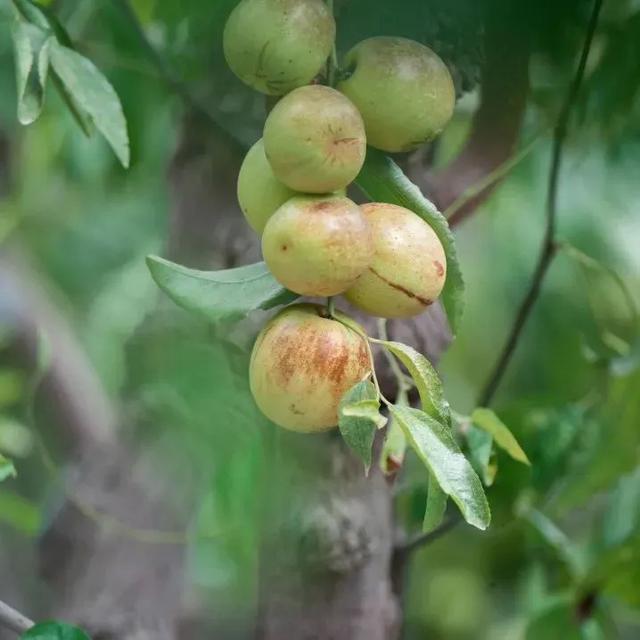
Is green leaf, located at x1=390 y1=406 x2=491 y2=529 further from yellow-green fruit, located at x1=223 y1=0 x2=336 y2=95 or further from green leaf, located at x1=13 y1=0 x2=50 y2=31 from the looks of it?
green leaf, located at x1=13 y1=0 x2=50 y2=31

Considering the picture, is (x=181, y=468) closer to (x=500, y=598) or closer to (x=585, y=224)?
(x=585, y=224)

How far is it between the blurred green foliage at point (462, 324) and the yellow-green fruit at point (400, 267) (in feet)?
0.33

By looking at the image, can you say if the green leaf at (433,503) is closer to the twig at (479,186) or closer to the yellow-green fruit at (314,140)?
the yellow-green fruit at (314,140)

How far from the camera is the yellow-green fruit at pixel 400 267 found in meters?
0.31

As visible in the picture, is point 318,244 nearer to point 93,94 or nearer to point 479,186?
point 93,94

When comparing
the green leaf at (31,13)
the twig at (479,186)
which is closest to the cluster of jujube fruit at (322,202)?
the green leaf at (31,13)

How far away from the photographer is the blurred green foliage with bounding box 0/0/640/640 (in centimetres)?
58

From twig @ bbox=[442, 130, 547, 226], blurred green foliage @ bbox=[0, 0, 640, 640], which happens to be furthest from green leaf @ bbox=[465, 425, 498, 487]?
twig @ bbox=[442, 130, 547, 226]

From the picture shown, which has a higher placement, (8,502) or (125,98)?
(125,98)

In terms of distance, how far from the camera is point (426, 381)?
319mm

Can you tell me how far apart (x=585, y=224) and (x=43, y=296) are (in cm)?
50

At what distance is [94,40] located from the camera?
27.5 inches

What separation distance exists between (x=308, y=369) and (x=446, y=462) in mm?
47

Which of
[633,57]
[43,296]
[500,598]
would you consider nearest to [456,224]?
[633,57]
